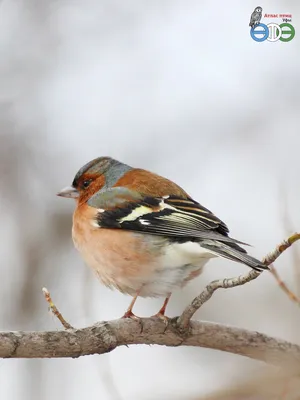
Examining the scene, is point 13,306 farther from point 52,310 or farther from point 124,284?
point 52,310

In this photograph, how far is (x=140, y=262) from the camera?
383 centimetres

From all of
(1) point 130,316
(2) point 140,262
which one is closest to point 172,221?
(2) point 140,262

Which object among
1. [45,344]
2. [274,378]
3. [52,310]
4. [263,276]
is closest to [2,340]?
[45,344]

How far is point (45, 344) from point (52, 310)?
0.96ft

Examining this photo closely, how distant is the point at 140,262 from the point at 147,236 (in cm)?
16

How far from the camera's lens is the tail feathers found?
289cm

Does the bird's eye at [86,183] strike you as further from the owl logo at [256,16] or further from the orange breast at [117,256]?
the owl logo at [256,16]

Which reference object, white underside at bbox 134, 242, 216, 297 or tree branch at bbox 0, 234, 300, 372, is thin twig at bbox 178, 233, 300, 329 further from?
white underside at bbox 134, 242, 216, 297

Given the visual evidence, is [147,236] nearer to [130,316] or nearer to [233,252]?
[130,316]

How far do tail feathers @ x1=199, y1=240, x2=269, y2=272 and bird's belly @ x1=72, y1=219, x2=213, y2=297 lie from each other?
140 mm

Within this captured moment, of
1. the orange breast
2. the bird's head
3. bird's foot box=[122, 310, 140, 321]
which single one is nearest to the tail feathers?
the orange breast

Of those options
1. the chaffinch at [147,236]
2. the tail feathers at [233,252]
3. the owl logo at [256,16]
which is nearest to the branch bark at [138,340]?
the chaffinch at [147,236]

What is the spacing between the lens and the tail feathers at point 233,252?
114 inches

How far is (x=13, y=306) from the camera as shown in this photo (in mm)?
5809
